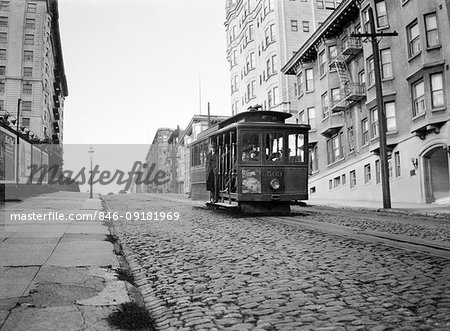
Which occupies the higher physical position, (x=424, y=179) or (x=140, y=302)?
(x=424, y=179)

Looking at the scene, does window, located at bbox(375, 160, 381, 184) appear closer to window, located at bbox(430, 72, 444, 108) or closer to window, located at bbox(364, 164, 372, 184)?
window, located at bbox(364, 164, 372, 184)

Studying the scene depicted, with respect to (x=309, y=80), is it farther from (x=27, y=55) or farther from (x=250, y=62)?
(x=27, y=55)

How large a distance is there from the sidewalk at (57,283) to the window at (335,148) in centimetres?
2439

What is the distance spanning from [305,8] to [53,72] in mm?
49872

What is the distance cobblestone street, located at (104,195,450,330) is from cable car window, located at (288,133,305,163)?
573 cm

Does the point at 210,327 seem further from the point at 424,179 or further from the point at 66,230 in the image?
the point at 424,179

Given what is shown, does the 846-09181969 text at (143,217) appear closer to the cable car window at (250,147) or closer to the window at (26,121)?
the cable car window at (250,147)

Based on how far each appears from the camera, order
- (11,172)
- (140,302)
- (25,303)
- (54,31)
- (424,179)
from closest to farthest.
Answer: (25,303)
(140,302)
(11,172)
(424,179)
(54,31)

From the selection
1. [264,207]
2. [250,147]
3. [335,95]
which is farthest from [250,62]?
[264,207]

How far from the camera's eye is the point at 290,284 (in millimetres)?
4375

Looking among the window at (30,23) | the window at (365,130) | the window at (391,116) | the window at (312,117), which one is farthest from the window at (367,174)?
the window at (30,23)

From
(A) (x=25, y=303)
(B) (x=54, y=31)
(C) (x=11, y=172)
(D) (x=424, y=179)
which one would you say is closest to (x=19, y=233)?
(A) (x=25, y=303)

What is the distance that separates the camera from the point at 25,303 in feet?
11.2

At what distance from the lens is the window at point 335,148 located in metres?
29.6
